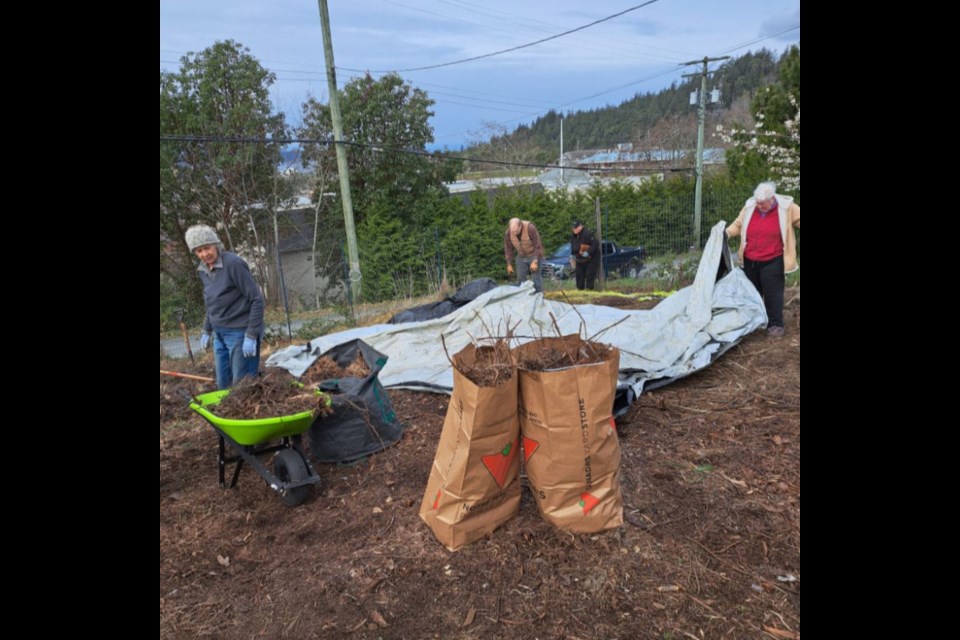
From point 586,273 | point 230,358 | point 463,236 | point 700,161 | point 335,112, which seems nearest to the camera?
point 230,358

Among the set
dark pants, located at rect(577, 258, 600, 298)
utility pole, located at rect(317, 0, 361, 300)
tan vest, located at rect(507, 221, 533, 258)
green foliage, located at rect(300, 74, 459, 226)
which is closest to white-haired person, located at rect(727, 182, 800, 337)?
tan vest, located at rect(507, 221, 533, 258)

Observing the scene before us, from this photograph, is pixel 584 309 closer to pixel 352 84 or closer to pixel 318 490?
pixel 318 490

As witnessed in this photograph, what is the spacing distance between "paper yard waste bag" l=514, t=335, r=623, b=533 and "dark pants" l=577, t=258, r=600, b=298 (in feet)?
22.6

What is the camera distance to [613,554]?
2420 millimetres

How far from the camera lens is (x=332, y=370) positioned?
177 inches

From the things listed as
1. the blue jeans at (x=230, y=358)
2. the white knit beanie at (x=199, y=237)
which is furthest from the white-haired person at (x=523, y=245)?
the white knit beanie at (x=199, y=237)

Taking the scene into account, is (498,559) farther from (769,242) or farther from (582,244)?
(582,244)

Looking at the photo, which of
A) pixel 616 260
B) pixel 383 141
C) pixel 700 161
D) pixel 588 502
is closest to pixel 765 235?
pixel 588 502

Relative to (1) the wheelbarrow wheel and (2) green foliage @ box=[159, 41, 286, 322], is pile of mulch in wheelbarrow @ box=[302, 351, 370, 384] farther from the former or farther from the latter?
(2) green foliage @ box=[159, 41, 286, 322]

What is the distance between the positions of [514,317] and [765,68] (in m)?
22.1

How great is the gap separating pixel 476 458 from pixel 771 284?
4.55 metres

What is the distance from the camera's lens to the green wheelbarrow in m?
2.95

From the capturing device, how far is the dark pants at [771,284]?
18.3ft
